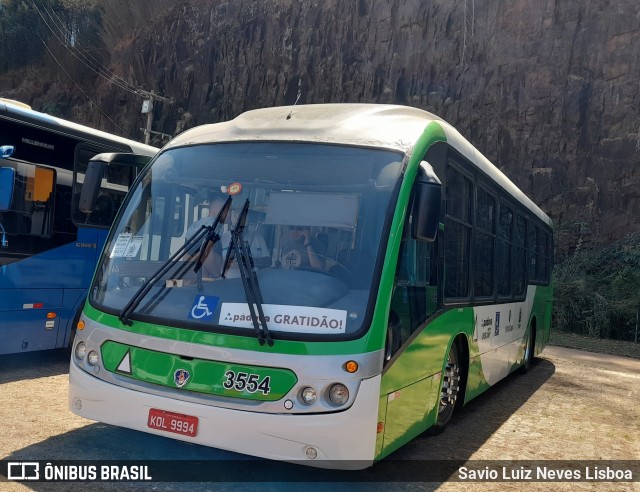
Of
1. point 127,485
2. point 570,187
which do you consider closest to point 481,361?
point 127,485

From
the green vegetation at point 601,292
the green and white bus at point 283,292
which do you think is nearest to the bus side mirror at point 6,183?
the green and white bus at point 283,292

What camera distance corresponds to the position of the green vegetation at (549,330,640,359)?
16.3 metres

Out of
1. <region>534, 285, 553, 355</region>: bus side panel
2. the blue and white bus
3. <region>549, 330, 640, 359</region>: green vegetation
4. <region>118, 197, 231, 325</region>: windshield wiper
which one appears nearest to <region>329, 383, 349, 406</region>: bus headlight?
<region>118, 197, 231, 325</region>: windshield wiper

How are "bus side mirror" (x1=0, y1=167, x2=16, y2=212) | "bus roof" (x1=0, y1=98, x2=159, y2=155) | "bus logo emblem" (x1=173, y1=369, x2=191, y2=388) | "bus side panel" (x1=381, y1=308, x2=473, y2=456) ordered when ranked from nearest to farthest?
"bus logo emblem" (x1=173, y1=369, x2=191, y2=388), "bus side panel" (x1=381, y1=308, x2=473, y2=456), "bus side mirror" (x1=0, y1=167, x2=16, y2=212), "bus roof" (x1=0, y1=98, x2=159, y2=155)

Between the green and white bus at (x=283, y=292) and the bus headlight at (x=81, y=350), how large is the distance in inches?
0.5

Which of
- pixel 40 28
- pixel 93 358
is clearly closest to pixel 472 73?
pixel 93 358

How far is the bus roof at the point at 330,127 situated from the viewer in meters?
4.76

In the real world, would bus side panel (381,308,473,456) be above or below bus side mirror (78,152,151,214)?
below

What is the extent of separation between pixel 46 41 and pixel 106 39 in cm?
500

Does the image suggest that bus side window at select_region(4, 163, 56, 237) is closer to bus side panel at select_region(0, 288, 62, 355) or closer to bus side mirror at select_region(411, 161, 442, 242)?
bus side panel at select_region(0, 288, 62, 355)

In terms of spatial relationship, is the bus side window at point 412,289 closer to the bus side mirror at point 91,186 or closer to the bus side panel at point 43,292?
the bus side mirror at point 91,186

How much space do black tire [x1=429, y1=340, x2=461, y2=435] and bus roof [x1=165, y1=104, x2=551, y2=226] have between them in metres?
2.05

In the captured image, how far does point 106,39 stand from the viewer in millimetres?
44656

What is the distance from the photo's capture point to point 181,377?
416 centimetres
